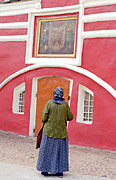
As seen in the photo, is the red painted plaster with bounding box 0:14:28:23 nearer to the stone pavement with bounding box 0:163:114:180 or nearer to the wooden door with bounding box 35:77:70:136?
the wooden door with bounding box 35:77:70:136

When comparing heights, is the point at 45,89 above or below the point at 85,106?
above

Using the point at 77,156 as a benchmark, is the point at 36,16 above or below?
above

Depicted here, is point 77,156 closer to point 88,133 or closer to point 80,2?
point 88,133

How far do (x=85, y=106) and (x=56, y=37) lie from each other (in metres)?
2.46

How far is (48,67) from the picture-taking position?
37.0 feet

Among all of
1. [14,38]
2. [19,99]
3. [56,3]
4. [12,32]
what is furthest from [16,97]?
[56,3]

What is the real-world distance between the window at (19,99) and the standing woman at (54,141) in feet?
17.8

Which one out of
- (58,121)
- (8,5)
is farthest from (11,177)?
(8,5)

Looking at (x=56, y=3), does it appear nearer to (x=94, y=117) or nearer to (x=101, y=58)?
(x=101, y=58)

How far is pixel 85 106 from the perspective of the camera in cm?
1076

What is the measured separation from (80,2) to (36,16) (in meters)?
1.78

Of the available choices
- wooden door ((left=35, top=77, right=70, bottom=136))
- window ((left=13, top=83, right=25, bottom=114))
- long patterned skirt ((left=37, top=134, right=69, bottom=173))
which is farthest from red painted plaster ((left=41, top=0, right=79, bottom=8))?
long patterned skirt ((left=37, top=134, right=69, bottom=173))

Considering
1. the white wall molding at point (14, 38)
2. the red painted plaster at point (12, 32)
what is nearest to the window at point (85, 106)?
the white wall molding at point (14, 38)

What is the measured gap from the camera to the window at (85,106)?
34.8ft
